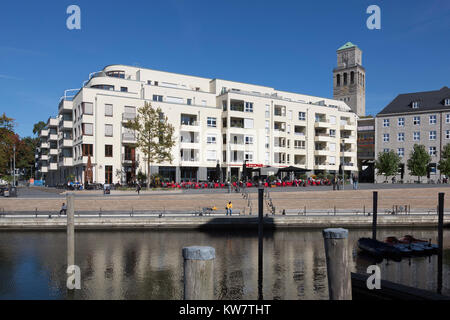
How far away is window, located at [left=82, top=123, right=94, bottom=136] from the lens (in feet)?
164

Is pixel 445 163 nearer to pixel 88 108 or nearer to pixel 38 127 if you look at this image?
pixel 88 108

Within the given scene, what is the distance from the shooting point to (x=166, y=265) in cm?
1992

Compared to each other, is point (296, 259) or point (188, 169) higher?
point (188, 169)

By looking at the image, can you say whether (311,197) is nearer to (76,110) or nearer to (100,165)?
(100,165)

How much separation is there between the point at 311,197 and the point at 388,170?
1289 inches

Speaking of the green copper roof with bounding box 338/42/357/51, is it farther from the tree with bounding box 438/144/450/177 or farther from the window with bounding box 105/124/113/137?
the window with bounding box 105/124/113/137

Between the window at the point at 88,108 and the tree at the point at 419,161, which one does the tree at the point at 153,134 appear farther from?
the tree at the point at 419,161

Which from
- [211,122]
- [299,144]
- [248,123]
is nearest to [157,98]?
[211,122]

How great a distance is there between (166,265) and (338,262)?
14.6m

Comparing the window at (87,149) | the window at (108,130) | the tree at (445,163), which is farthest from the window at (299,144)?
the window at (87,149)

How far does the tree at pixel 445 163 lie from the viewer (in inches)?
2351

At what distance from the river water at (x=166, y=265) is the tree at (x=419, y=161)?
3515 cm
